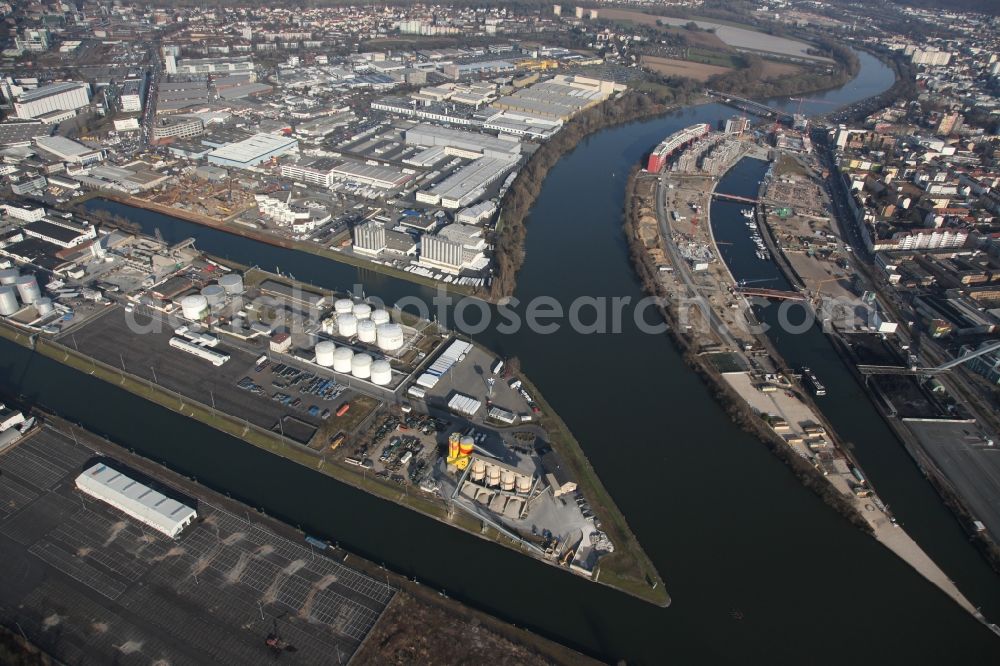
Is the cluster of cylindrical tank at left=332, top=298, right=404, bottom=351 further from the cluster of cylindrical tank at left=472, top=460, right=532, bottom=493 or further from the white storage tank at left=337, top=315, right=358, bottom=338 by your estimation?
the cluster of cylindrical tank at left=472, top=460, right=532, bottom=493

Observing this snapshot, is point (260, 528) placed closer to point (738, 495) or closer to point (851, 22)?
point (738, 495)

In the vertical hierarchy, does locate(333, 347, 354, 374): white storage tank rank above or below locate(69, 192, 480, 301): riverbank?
below

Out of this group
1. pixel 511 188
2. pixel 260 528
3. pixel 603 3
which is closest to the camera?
pixel 260 528

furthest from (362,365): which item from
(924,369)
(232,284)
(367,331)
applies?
(924,369)

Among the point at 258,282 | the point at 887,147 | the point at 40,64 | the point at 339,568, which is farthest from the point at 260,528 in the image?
the point at 40,64

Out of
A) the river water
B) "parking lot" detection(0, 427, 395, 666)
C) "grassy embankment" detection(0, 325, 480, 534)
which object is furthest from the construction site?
"parking lot" detection(0, 427, 395, 666)

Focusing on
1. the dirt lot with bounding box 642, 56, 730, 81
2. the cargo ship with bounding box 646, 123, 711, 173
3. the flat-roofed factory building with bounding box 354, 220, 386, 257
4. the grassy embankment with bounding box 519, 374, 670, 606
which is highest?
the dirt lot with bounding box 642, 56, 730, 81

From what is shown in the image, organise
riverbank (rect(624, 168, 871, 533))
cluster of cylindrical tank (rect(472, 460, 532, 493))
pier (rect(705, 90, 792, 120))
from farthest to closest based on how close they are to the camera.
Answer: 1. pier (rect(705, 90, 792, 120))
2. riverbank (rect(624, 168, 871, 533))
3. cluster of cylindrical tank (rect(472, 460, 532, 493))
